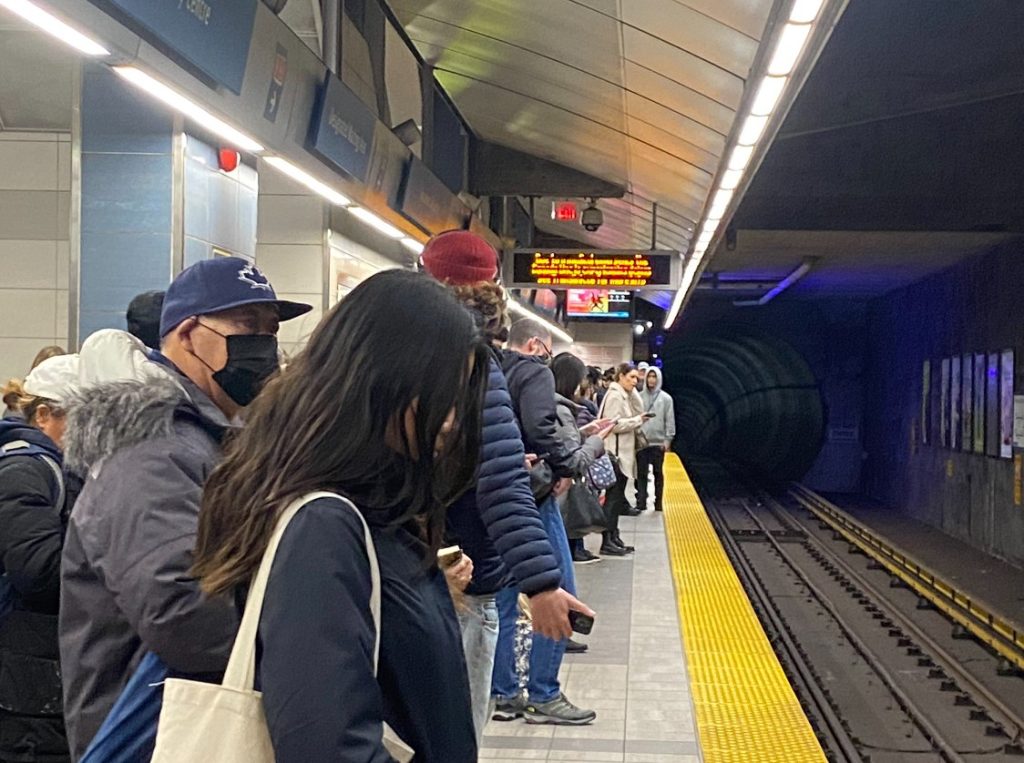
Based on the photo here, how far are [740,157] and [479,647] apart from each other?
4.85m

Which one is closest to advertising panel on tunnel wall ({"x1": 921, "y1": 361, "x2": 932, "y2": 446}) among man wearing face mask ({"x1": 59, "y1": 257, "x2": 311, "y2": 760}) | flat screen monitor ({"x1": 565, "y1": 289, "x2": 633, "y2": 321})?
flat screen monitor ({"x1": 565, "y1": 289, "x2": 633, "y2": 321})

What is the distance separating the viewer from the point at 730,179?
8.12 metres

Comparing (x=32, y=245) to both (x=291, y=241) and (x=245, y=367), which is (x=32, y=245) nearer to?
(x=291, y=241)

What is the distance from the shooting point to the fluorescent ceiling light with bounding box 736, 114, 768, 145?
626 centimetres

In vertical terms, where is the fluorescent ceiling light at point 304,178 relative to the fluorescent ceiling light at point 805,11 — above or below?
below

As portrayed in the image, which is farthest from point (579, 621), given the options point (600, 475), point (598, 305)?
point (598, 305)

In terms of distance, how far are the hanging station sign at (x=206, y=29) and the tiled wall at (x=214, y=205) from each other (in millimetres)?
922

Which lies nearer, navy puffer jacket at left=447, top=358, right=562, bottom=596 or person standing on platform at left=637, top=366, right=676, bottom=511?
navy puffer jacket at left=447, top=358, right=562, bottom=596

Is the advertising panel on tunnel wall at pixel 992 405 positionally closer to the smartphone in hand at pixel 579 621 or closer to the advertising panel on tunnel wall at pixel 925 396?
the advertising panel on tunnel wall at pixel 925 396

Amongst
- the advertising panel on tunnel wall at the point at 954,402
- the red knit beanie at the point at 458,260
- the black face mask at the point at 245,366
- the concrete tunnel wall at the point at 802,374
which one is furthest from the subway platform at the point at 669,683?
the concrete tunnel wall at the point at 802,374

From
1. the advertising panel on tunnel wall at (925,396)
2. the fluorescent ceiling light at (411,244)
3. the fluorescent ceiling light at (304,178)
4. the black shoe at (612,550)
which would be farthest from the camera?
the advertising panel on tunnel wall at (925,396)

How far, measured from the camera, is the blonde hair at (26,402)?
3.39 meters

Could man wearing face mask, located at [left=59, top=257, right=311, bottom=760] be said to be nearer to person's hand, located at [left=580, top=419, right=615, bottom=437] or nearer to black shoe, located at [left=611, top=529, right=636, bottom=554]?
person's hand, located at [left=580, top=419, right=615, bottom=437]

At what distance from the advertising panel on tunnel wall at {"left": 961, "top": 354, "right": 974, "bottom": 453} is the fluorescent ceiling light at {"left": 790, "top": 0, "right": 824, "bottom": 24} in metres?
12.9
